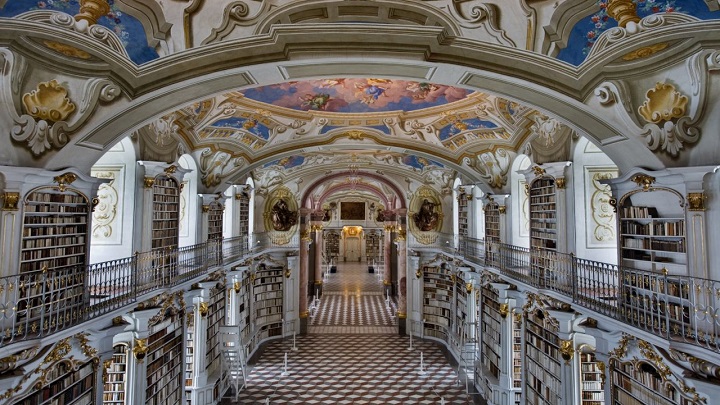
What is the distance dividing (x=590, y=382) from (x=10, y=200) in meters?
9.20

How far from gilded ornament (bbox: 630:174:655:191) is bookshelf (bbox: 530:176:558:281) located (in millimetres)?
2284

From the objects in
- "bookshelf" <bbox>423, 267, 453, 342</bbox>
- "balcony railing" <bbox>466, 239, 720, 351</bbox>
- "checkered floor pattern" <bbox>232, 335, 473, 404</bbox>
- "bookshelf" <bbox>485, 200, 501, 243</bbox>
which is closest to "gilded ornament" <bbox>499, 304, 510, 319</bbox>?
"balcony railing" <bbox>466, 239, 720, 351</bbox>

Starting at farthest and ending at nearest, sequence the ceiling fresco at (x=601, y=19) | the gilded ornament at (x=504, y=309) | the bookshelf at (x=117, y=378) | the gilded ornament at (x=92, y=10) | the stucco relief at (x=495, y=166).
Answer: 1. the stucco relief at (x=495, y=166)
2. the gilded ornament at (x=504, y=309)
3. the bookshelf at (x=117, y=378)
4. the gilded ornament at (x=92, y=10)
5. the ceiling fresco at (x=601, y=19)

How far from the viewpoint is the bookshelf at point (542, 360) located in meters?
8.16

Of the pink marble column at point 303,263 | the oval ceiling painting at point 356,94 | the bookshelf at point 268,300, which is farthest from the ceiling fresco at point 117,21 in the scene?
the pink marble column at point 303,263

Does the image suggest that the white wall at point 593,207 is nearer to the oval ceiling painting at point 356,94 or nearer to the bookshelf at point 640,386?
the bookshelf at point 640,386

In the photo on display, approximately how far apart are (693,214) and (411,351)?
12.0m

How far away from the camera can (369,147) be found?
13.4m

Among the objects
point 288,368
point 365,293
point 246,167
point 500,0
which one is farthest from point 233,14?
point 365,293

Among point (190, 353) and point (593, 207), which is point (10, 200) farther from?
point (593, 207)

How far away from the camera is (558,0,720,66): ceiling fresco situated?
423 cm

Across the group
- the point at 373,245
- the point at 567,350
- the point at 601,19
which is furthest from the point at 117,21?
the point at 373,245

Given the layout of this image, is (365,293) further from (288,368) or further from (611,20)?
(611,20)

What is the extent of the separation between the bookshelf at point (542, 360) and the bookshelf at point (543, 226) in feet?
3.28
